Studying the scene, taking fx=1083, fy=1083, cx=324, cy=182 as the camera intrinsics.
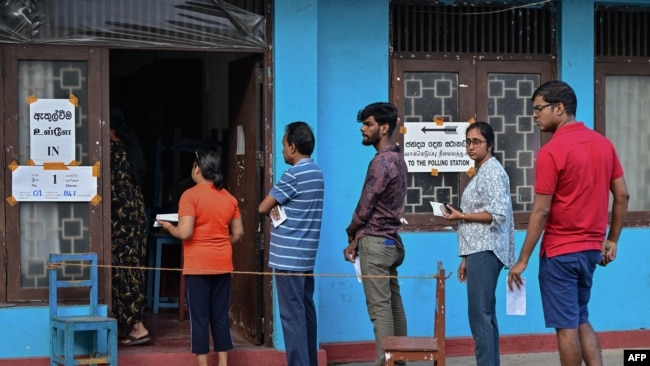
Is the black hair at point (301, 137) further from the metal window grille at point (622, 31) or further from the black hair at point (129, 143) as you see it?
the metal window grille at point (622, 31)

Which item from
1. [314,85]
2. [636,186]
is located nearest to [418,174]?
[314,85]

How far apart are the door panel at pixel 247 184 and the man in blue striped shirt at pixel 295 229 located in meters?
0.87

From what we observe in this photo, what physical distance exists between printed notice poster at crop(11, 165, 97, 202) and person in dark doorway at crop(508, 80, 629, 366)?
123 inches

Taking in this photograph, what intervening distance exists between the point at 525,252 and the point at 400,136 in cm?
245

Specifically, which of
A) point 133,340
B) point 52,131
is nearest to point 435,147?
point 133,340

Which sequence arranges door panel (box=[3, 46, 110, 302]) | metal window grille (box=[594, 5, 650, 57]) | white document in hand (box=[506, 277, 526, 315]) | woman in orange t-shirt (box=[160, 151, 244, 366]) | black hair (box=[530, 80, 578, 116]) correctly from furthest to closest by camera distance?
metal window grille (box=[594, 5, 650, 57])
door panel (box=[3, 46, 110, 302])
woman in orange t-shirt (box=[160, 151, 244, 366])
white document in hand (box=[506, 277, 526, 315])
black hair (box=[530, 80, 578, 116])

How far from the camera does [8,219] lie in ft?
24.9

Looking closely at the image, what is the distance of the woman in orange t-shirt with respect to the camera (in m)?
7.32

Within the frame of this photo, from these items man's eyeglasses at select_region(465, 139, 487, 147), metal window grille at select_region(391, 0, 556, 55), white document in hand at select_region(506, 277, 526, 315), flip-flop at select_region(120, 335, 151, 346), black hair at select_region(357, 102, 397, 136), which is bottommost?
flip-flop at select_region(120, 335, 151, 346)

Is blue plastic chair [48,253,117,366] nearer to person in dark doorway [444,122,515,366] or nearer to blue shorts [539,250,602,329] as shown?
person in dark doorway [444,122,515,366]

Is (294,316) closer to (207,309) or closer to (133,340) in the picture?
(207,309)

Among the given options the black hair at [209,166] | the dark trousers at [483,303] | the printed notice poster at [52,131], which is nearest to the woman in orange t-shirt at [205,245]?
the black hair at [209,166]

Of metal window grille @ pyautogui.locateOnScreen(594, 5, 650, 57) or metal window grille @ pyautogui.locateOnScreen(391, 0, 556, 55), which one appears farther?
metal window grille @ pyautogui.locateOnScreen(594, 5, 650, 57)

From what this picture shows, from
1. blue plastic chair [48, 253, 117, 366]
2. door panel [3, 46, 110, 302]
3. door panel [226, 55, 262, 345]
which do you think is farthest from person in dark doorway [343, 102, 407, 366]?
door panel [3, 46, 110, 302]
